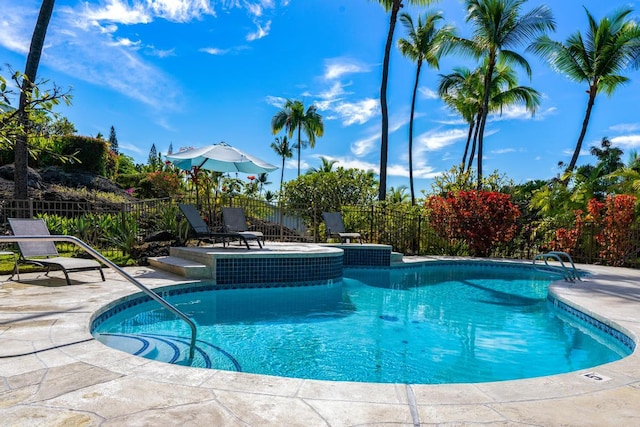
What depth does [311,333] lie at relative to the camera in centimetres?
497

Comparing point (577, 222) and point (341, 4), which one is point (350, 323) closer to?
point (577, 222)

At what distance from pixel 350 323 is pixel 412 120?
791 inches

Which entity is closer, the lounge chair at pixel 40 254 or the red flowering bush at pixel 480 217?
the lounge chair at pixel 40 254

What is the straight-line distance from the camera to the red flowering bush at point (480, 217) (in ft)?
42.7

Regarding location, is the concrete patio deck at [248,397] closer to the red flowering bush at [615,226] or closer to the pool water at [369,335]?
the pool water at [369,335]

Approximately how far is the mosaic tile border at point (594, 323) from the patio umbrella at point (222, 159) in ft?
21.6

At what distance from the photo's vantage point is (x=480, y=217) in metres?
13.1

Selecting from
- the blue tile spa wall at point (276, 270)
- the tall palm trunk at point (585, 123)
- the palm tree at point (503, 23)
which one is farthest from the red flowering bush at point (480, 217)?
the tall palm trunk at point (585, 123)

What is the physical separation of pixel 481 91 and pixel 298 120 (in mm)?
17976

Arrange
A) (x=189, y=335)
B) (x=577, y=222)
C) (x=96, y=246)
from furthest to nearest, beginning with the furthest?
(x=577, y=222) → (x=96, y=246) → (x=189, y=335)

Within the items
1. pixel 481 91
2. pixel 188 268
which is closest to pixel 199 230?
pixel 188 268

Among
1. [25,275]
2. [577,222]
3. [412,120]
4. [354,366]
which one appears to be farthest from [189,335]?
[412,120]

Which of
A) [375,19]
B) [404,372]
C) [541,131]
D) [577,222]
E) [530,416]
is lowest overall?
[404,372]

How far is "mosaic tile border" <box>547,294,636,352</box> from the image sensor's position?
428 cm
